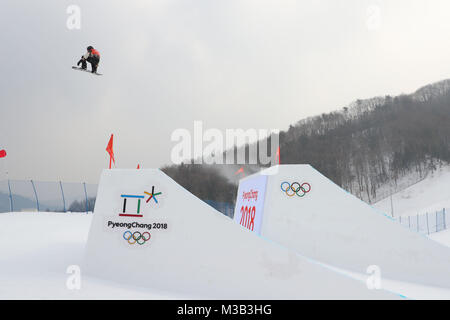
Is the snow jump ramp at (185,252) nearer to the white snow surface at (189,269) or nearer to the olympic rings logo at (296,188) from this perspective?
the white snow surface at (189,269)

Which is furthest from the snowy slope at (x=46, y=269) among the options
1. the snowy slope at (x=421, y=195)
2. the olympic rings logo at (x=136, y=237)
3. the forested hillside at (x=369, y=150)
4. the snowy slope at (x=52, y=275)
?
the snowy slope at (x=421, y=195)

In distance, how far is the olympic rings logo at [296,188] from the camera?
30.9 ft

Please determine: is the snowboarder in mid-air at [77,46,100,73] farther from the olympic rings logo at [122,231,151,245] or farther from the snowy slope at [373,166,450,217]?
the snowy slope at [373,166,450,217]

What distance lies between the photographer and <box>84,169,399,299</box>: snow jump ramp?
593 centimetres

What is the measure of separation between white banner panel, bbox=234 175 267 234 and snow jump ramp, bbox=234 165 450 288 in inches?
1.9

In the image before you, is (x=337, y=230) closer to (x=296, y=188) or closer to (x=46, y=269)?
(x=296, y=188)

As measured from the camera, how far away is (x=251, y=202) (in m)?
10.8

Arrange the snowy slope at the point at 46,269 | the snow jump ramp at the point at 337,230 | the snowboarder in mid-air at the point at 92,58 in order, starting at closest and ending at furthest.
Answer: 1. the snowy slope at the point at 46,269
2. the snow jump ramp at the point at 337,230
3. the snowboarder in mid-air at the point at 92,58

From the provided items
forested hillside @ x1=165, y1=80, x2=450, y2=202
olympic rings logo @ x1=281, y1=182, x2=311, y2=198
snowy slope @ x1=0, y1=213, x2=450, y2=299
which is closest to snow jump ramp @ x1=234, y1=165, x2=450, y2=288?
olympic rings logo @ x1=281, y1=182, x2=311, y2=198

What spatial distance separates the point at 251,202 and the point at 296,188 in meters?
1.83

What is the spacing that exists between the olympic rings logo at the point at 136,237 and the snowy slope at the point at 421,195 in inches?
1782

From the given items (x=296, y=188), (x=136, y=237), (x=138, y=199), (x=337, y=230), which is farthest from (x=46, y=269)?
(x=337, y=230)
